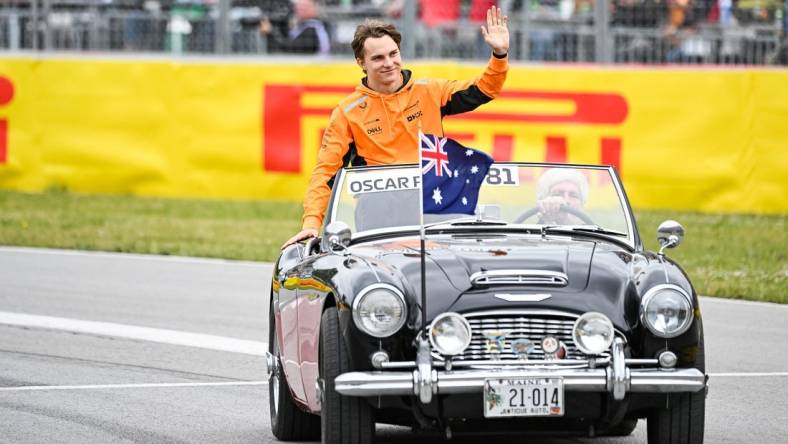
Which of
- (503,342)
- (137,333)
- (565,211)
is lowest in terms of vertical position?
(137,333)

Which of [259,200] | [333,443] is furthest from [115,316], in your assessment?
[259,200]

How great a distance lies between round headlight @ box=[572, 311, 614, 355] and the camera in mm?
5773

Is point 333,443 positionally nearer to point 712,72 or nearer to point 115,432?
point 115,432

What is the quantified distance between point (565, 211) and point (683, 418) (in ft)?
4.82

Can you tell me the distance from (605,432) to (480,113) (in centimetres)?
1180

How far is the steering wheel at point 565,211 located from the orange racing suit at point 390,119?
1.06 metres

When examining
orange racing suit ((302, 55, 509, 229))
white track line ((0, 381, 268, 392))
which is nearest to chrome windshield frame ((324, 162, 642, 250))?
orange racing suit ((302, 55, 509, 229))

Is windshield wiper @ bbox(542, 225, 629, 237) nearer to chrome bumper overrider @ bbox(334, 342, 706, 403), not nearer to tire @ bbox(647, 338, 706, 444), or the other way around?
tire @ bbox(647, 338, 706, 444)

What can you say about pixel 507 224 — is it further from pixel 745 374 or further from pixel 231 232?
pixel 231 232

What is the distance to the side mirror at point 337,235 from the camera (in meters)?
6.48

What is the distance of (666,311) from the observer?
592 cm

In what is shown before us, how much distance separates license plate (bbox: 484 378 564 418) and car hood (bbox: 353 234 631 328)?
1.01ft

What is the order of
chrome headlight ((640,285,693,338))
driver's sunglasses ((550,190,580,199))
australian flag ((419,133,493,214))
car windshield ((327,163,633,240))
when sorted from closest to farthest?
chrome headlight ((640,285,693,338)) < australian flag ((419,133,493,214)) < car windshield ((327,163,633,240)) < driver's sunglasses ((550,190,580,199))

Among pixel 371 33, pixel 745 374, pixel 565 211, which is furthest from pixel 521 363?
pixel 745 374
